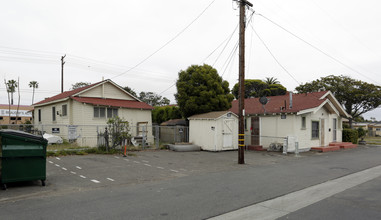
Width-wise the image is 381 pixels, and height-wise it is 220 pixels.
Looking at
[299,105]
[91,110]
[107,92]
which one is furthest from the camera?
[107,92]

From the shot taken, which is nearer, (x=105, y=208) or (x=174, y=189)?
(x=105, y=208)

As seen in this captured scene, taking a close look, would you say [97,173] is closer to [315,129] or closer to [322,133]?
[315,129]

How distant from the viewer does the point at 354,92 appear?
3569 cm

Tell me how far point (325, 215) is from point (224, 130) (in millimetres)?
12970

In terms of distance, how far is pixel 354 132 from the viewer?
25.8 meters

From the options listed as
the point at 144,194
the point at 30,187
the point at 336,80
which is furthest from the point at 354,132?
the point at 30,187

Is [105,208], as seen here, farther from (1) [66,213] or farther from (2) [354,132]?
(2) [354,132]

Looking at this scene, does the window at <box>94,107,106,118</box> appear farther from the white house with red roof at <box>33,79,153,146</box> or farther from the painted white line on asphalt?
the painted white line on asphalt

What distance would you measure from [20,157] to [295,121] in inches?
656

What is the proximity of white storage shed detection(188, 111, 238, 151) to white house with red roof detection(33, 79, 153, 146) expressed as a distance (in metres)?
3.85

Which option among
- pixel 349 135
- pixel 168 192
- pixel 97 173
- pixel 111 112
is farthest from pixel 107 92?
pixel 349 135

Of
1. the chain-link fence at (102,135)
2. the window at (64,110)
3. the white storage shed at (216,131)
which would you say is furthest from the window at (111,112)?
the white storage shed at (216,131)

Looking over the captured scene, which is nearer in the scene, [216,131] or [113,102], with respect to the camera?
[216,131]

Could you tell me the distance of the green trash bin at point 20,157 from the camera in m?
7.25
